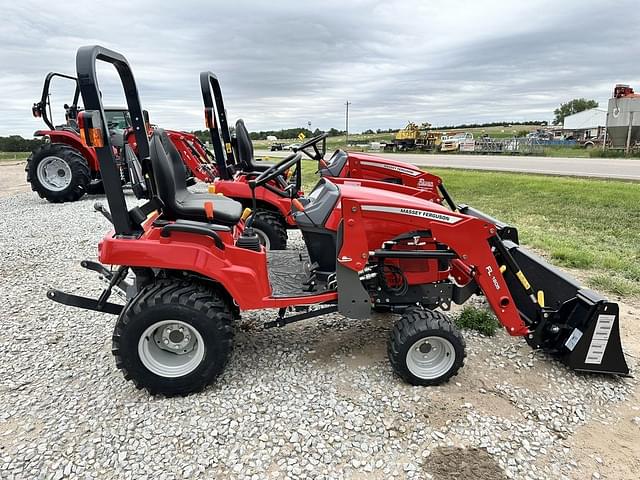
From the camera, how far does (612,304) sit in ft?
9.21

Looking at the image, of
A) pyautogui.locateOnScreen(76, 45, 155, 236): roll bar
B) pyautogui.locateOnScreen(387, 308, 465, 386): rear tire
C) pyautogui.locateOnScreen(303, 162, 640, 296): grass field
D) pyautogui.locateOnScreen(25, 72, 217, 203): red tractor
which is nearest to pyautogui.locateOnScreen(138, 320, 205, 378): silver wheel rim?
pyautogui.locateOnScreen(76, 45, 155, 236): roll bar

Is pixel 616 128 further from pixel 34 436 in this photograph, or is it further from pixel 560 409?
pixel 34 436

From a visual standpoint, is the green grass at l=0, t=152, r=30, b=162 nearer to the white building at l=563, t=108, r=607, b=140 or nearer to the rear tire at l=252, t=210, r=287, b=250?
the rear tire at l=252, t=210, r=287, b=250

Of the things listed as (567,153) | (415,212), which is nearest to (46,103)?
(415,212)

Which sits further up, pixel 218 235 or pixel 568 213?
pixel 218 235

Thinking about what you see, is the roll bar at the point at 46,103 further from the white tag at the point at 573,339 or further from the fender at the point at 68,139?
the white tag at the point at 573,339

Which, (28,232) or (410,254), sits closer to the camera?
(410,254)

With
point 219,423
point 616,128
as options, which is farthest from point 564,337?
point 616,128

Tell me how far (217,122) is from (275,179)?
1.18 meters

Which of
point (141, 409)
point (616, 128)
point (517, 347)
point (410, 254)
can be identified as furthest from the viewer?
point (616, 128)

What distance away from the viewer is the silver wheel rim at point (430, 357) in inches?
111

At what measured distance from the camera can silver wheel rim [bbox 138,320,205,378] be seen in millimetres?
2717

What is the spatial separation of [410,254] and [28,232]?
20.4 ft

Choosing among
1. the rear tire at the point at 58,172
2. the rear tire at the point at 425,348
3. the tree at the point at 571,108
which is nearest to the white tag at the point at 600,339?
the rear tire at the point at 425,348
